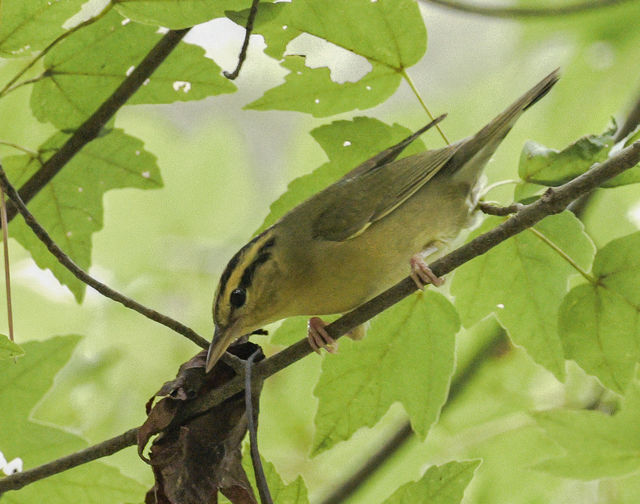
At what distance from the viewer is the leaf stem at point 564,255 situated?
222 centimetres

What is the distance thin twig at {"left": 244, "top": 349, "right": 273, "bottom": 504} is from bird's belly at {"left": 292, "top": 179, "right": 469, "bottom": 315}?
76 centimetres

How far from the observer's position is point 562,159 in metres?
2.03

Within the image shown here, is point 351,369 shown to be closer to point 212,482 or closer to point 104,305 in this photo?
point 212,482

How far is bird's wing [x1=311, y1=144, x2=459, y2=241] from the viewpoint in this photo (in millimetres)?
2850

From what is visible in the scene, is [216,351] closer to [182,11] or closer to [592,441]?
[182,11]

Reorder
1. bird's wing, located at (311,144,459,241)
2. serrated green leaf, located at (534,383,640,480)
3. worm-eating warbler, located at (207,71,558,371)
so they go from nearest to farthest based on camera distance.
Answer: serrated green leaf, located at (534,383,640,480) < worm-eating warbler, located at (207,71,558,371) < bird's wing, located at (311,144,459,241)

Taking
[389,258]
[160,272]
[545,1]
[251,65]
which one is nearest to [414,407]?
[389,258]

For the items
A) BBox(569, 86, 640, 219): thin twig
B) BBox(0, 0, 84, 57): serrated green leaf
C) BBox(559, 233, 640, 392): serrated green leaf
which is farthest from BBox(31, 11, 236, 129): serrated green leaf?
BBox(569, 86, 640, 219): thin twig

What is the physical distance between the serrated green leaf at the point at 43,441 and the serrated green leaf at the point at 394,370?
0.57 metres

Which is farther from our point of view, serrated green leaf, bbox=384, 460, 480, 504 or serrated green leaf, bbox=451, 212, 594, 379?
serrated green leaf, bbox=451, 212, 594, 379

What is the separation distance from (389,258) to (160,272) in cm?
127

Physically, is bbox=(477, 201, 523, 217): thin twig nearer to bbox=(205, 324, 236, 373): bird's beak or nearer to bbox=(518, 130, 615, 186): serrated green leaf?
bbox=(518, 130, 615, 186): serrated green leaf

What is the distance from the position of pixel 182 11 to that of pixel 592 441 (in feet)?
5.37

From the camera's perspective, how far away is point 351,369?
2.41m
